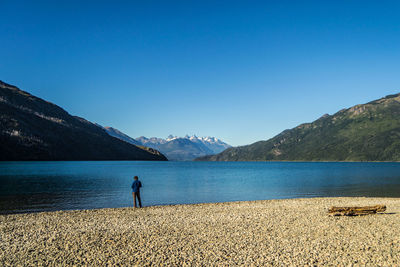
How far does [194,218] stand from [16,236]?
12977 mm

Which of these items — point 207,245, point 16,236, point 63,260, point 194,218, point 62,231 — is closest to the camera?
point 63,260

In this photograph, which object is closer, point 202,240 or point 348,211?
point 202,240

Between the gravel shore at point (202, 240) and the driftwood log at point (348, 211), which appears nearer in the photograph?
the gravel shore at point (202, 240)

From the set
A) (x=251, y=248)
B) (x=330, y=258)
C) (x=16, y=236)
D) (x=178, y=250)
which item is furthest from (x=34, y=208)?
(x=330, y=258)

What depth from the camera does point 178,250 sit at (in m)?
15.3

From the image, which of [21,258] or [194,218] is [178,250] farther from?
[194,218]

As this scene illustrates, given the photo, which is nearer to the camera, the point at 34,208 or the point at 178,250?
the point at 178,250

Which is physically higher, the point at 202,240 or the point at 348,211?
the point at 202,240

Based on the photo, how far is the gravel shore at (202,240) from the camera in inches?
546

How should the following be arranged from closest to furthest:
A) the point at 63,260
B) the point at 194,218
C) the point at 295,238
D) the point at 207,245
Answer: the point at 63,260 → the point at 207,245 → the point at 295,238 → the point at 194,218

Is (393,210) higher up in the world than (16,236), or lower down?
lower down

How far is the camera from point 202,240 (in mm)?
17344

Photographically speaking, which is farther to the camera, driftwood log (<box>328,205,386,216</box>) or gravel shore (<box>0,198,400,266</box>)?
driftwood log (<box>328,205,386,216</box>)

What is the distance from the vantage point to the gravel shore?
13875 mm
